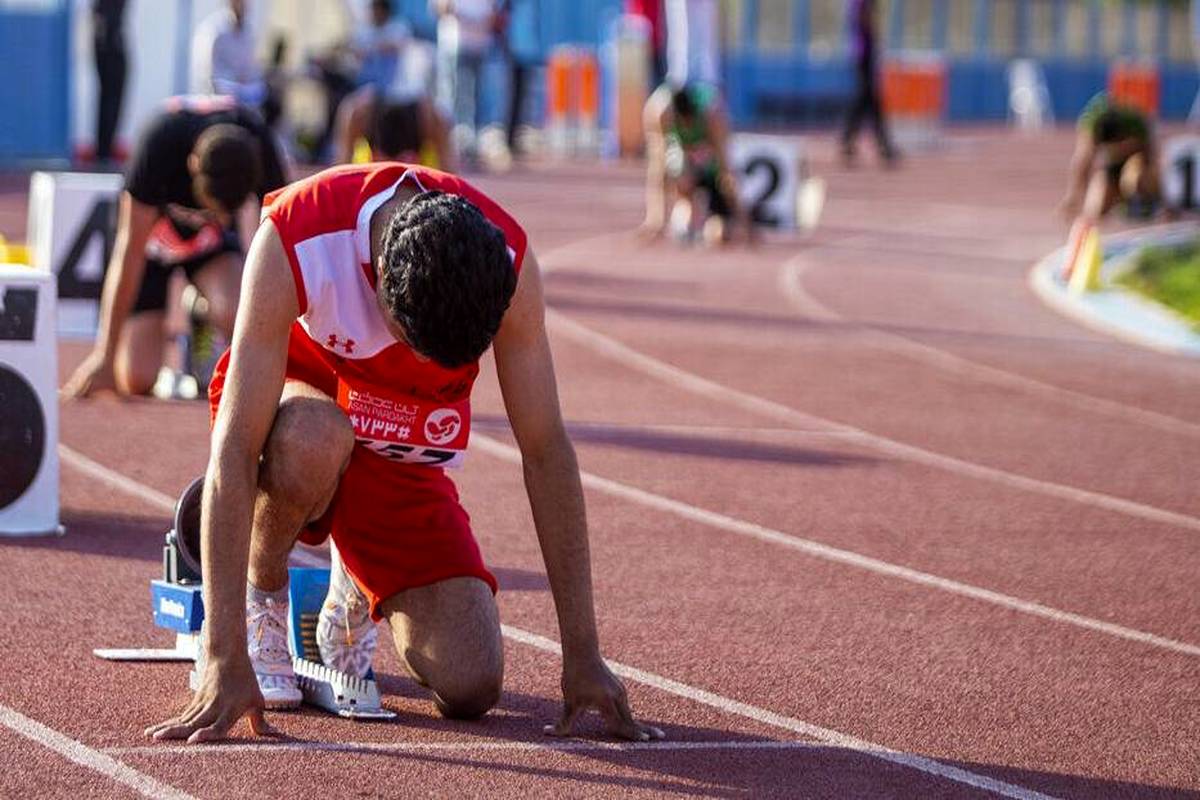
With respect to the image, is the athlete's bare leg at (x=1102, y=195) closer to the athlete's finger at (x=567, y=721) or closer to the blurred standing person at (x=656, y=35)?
the blurred standing person at (x=656, y=35)

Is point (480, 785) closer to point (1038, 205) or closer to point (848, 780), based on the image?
point (848, 780)

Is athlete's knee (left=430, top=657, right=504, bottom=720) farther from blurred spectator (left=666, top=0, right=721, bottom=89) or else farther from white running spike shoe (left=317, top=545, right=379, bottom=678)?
blurred spectator (left=666, top=0, right=721, bottom=89)

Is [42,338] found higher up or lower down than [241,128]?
lower down

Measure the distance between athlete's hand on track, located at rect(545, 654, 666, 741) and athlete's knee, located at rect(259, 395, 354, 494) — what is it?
663 millimetres

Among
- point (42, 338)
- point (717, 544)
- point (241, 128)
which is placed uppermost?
point (241, 128)

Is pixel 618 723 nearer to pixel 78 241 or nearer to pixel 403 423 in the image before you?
pixel 403 423

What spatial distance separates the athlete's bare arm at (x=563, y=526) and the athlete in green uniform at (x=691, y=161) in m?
12.3

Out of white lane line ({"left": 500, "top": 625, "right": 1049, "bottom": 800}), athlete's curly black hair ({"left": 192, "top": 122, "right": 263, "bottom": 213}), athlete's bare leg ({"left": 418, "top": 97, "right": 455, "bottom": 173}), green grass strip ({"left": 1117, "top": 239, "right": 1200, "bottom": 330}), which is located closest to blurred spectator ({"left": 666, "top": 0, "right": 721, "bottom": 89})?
green grass strip ({"left": 1117, "top": 239, "right": 1200, "bottom": 330})

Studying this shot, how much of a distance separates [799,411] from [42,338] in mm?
4388

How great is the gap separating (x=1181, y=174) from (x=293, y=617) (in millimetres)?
16969

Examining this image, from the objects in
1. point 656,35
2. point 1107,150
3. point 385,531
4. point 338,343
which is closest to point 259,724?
point 385,531

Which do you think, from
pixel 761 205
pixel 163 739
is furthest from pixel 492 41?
pixel 163 739

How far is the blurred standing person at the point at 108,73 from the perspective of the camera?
813 inches

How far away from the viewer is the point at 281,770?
4.55 m
